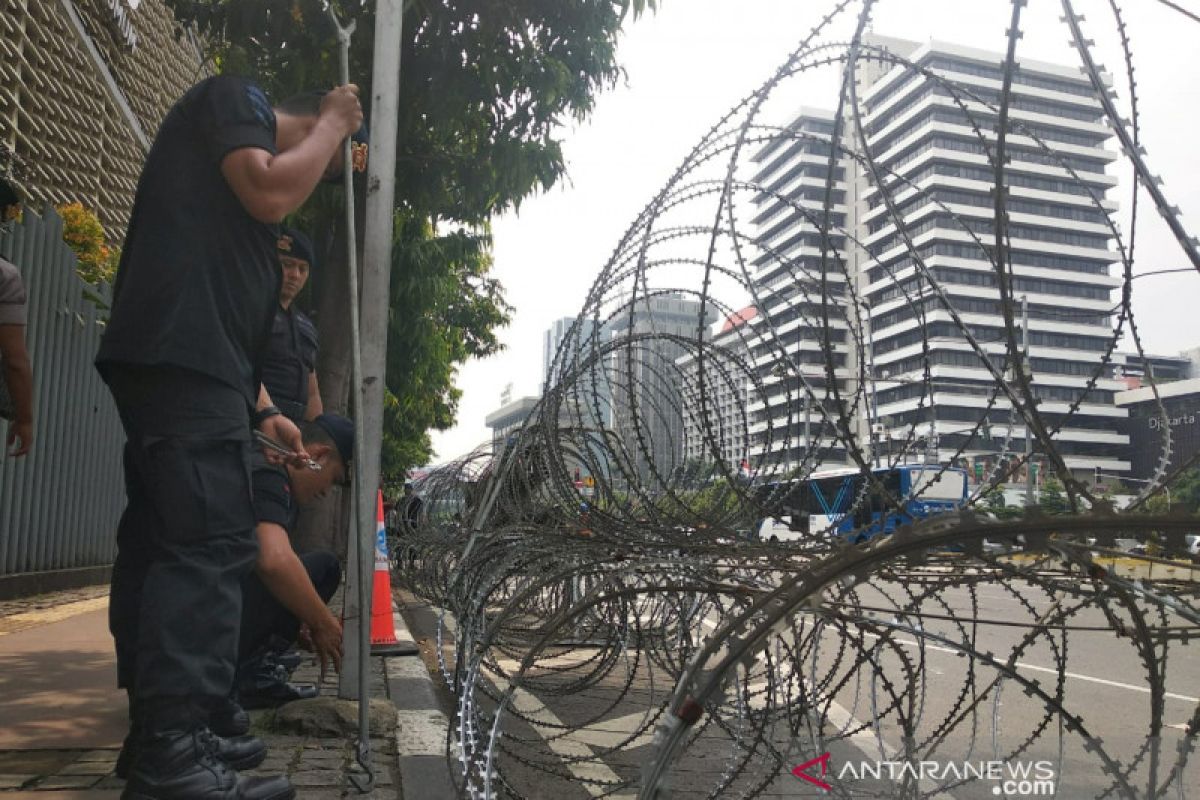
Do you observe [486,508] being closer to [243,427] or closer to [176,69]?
[243,427]

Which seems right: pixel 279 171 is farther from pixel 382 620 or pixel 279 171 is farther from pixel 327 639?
pixel 382 620

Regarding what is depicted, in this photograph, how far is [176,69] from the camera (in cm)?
1912

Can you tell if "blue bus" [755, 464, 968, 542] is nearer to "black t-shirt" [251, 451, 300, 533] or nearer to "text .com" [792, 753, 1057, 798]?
"text .com" [792, 753, 1057, 798]

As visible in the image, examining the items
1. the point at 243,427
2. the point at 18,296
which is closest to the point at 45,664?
the point at 18,296

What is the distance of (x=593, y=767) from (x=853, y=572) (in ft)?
9.50

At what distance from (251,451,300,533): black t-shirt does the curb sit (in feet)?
3.08

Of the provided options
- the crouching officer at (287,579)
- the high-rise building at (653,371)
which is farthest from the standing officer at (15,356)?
the high-rise building at (653,371)

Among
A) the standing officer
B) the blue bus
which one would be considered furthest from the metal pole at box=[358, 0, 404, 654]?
the blue bus

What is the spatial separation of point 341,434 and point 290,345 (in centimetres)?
65

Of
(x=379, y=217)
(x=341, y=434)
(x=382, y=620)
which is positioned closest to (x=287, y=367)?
(x=341, y=434)

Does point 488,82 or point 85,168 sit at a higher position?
point 85,168

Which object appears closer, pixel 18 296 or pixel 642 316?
pixel 18 296

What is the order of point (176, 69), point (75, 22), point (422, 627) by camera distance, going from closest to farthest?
point (422, 627), point (75, 22), point (176, 69)

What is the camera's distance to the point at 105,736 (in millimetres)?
3562
